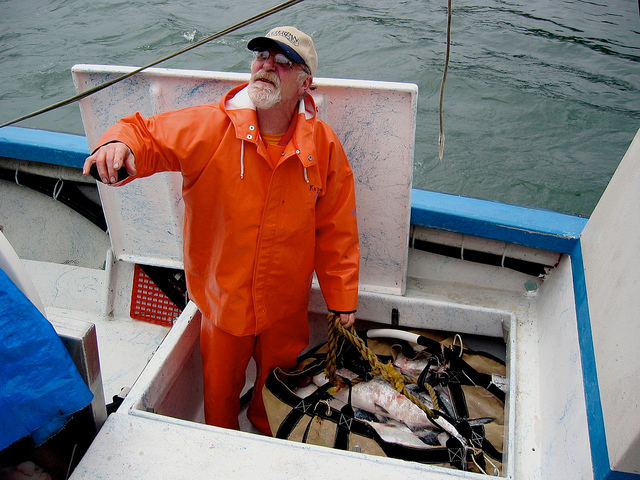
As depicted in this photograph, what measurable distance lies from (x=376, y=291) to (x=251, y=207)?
3.14 feet

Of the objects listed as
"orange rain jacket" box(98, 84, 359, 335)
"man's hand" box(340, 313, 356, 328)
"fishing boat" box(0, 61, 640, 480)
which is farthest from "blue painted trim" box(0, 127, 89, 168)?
"man's hand" box(340, 313, 356, 328)

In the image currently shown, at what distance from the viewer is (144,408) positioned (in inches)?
77.4

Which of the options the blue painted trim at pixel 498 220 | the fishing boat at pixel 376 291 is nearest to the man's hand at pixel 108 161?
the fishing boat at pixel 376 291

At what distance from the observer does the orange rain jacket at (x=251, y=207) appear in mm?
1891

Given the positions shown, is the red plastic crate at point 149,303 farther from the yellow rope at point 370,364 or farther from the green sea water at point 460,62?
the green sea water at point 460,62

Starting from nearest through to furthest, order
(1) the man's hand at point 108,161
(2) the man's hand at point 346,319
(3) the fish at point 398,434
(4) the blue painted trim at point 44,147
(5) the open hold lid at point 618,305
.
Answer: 1. (5) the open hold lid at point 618,305
2. (1) the man's hand at point 108,161
3. (3) the fish at point 398,434
4. (2) the man's hand at point 346,319
5. (4) the blue painted trim at point 44,147

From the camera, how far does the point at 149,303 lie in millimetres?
3047

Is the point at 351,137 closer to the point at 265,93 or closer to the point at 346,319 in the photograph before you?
the point at 265,93

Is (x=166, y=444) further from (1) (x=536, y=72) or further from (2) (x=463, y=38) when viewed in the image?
(2) (x=463, y=38)

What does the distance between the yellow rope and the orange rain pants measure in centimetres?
22

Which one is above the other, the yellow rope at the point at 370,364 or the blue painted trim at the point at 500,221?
the blue painted trim at the point at 500,221

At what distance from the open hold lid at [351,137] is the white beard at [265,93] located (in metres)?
0.41

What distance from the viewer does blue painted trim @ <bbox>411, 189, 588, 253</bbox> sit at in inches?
92.8

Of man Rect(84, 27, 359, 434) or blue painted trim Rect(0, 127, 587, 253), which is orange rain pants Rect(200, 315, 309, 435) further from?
blue painted trim Rect(0, 127, 587, 253)
